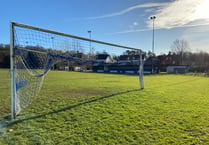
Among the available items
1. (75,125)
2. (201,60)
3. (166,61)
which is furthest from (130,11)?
(201,60)

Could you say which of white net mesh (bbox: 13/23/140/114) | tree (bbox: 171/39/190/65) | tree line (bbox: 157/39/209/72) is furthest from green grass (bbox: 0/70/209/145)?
tree (bbox: 171/39/190/65)

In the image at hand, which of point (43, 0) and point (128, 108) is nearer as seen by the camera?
point (128, 108)

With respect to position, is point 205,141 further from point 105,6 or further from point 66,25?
point 66,25

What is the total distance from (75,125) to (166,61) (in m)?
51.6

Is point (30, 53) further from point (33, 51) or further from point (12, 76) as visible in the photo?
point (12, 76)

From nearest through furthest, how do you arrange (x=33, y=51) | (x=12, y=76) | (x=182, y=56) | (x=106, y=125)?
(x=106, y=125) < (x=12, y=76) < (x=33, y=51) < (x=182, y=56)

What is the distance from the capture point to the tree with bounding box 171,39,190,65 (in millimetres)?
46938

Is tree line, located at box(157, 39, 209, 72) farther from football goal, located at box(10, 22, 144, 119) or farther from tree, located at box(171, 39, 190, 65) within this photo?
football goal, located at box(10, 22, 144, 119)

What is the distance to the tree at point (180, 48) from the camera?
46938mm

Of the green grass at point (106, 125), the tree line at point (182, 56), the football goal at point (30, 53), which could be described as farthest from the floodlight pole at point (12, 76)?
the tree line at point (182, 56)

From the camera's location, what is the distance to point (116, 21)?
46.1 ft

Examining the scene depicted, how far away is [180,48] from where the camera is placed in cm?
4756

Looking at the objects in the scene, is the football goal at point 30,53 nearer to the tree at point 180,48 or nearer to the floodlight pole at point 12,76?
the floodlight pole at point 12,76

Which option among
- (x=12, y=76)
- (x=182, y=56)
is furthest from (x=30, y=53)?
(x=182, y=56)
